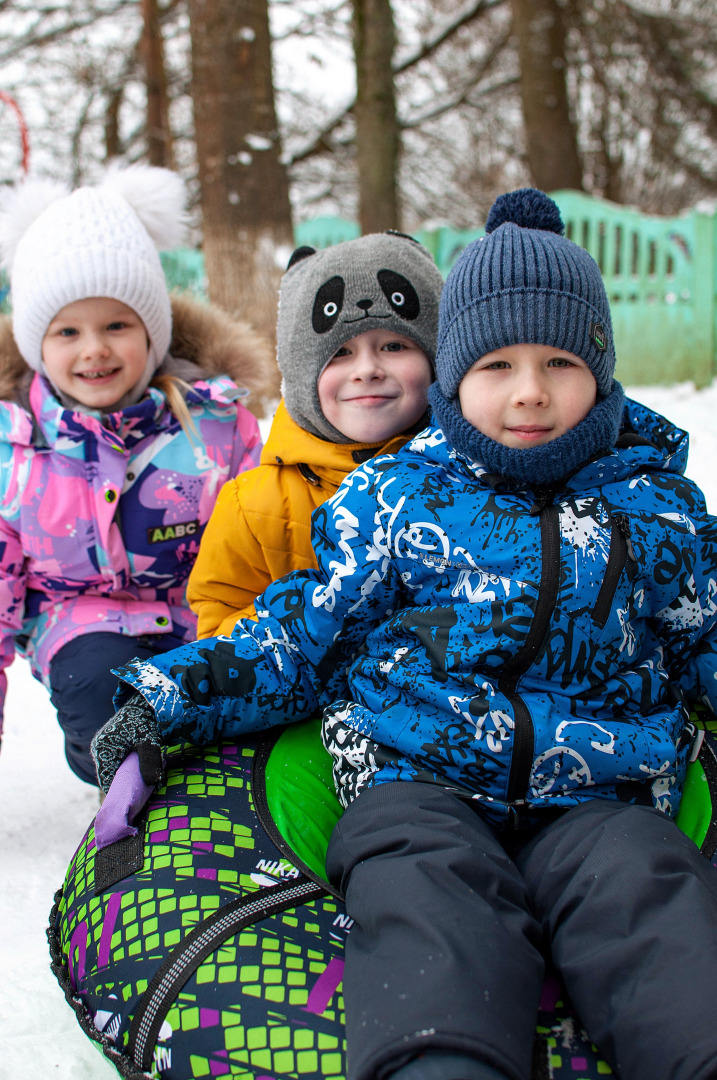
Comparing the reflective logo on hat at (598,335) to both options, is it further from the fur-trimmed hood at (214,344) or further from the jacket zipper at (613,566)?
the fur-trimmed hood at (214,344)

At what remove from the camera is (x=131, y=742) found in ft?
5.06

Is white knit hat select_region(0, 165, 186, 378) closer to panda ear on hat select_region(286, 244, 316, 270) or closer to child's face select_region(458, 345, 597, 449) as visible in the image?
panda ear on hat select_region(286, 244, 316, 270)

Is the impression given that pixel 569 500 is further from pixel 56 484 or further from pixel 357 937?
pixel 56 484

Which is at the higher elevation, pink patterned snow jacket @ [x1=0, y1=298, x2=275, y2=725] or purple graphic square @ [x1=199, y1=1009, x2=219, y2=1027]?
pink patterned snow jacket @ [x1=0, y1=298, x2=275, y2=725]

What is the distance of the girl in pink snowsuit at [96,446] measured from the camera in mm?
2123

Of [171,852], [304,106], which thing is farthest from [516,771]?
[304,106]

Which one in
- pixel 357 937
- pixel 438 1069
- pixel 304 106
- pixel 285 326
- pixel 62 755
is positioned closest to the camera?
pixel 438 1069

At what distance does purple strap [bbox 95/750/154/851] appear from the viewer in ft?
4.87

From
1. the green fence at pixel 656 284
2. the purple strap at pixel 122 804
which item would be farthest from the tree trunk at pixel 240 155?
the purple strap at pixel 122 804

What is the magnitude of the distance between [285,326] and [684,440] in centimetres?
87

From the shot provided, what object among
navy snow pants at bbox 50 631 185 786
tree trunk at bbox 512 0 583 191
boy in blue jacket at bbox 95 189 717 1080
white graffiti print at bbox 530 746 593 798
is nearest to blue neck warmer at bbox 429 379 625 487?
boy in blue jacket at bbox 95 189 717 1080

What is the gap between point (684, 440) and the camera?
5.42ft

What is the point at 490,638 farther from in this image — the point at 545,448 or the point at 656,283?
the point at 656,283

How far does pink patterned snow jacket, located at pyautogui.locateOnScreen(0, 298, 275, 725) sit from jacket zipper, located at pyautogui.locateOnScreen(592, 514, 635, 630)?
3.68 feet
